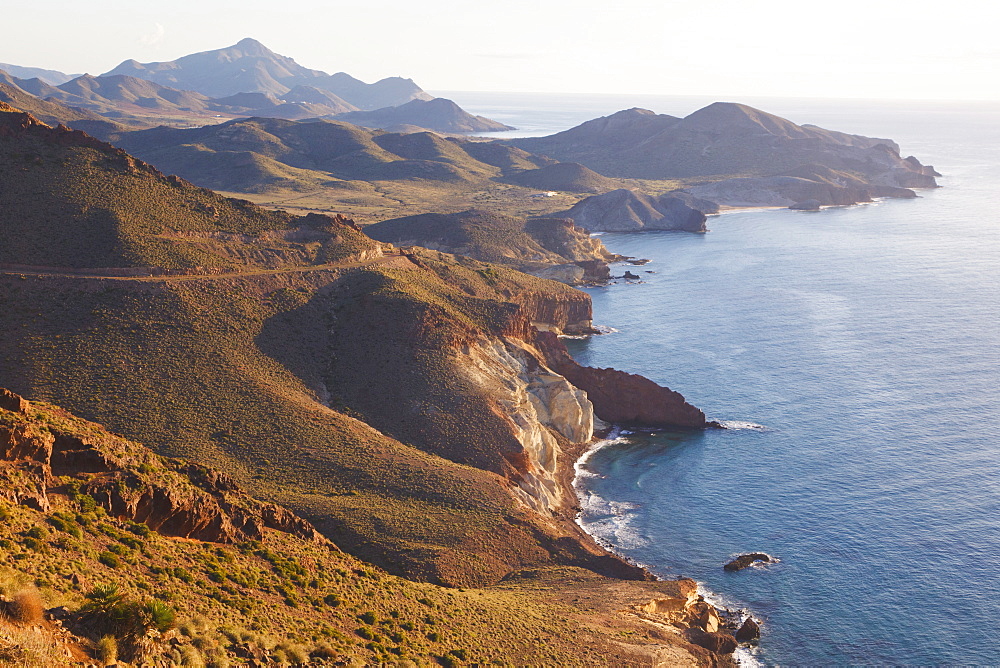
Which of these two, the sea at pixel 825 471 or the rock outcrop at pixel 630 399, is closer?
the sea at pixel 825 471

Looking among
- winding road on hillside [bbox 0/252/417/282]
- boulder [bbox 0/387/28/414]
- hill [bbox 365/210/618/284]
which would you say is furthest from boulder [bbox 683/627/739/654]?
hill [bbox 365/210/618/284]

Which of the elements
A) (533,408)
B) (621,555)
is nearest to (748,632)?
(621,555)

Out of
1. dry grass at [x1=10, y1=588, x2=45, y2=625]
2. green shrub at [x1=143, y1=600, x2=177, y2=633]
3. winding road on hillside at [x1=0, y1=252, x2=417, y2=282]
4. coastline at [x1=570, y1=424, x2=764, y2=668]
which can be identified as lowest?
coastline at [x1=570, y1=424, x2=764, y2=668]

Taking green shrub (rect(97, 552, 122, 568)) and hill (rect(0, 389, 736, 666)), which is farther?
green shrub (rect(97, 552, 122, 568))

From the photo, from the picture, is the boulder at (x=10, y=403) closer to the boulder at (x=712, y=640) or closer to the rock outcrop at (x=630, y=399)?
the boulder at (x=712, y=640)

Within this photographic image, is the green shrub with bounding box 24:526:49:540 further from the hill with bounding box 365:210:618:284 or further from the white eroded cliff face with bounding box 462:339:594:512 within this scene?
the hill with bounding box 365:210:618:284

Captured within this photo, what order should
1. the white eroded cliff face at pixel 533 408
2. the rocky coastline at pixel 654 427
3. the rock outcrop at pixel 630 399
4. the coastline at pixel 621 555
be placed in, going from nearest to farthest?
1. the coastline at pixel 621 555
2. the rocky coastline at pixel 654 427
3. the white eroded cliff face at pixel 533 408
4. the rock outcrop at pixel 630 399

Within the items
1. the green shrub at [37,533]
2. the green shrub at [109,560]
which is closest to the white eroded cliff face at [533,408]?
the green shrub at [109,560]
